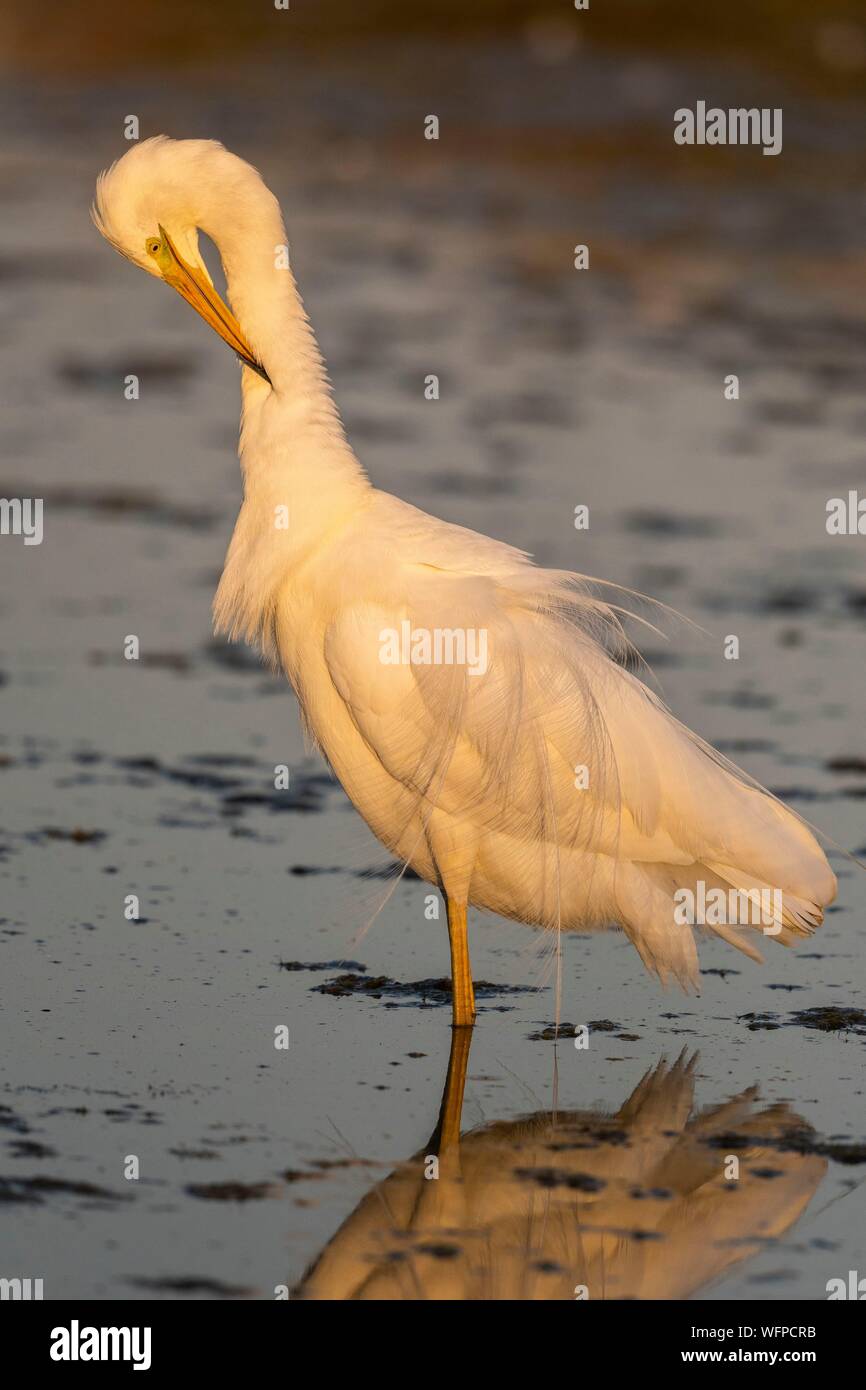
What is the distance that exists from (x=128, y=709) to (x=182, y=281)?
Answer: 10.7 feet

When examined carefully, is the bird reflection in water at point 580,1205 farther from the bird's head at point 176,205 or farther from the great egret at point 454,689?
the bird's head at point 176,205

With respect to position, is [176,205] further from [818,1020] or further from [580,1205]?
[580,1205]

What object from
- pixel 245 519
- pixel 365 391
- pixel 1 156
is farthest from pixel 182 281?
pixel 1 156

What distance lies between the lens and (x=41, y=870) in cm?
864

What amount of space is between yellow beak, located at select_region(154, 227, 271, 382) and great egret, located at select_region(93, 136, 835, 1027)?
58 millimetres

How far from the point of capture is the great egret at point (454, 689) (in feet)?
23.6

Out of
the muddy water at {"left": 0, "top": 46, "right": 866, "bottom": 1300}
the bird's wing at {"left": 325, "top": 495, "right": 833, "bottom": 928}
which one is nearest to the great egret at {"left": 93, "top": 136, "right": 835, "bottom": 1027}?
the bird's wing at {"left": 325, "top": 495, "right": 833, "bottom": 928}

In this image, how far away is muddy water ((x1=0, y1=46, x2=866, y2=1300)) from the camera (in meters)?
6.04

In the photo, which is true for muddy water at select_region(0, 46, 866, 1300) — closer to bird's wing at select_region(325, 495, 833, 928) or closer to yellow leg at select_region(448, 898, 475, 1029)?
yellow leg at select_region(448, 898, 475, 1029)

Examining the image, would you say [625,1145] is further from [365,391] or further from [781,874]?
[365,391]

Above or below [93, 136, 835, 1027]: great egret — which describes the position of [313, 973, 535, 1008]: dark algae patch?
below

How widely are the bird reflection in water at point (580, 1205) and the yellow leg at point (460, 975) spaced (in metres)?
0.33

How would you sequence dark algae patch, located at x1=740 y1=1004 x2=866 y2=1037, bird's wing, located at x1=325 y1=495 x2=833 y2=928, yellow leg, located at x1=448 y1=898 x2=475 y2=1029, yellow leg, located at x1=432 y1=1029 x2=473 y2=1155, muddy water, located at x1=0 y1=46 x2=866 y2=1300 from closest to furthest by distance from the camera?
muddy water, located at x1=0 y1=46 x2=866 y2=1300 → yellow leg, located at x1=432 y1=1029 x2=473 y2=1155 → bird's wing, located at x1=325 y1=495 x2=833 y2=928 → yellow leg, located at x1=448 y1=898 x2=475 y2=1029 → dark algae patch, located at x1=740 y1=1004 x2=866 y2=1037

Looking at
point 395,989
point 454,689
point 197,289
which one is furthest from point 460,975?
point 197,289
